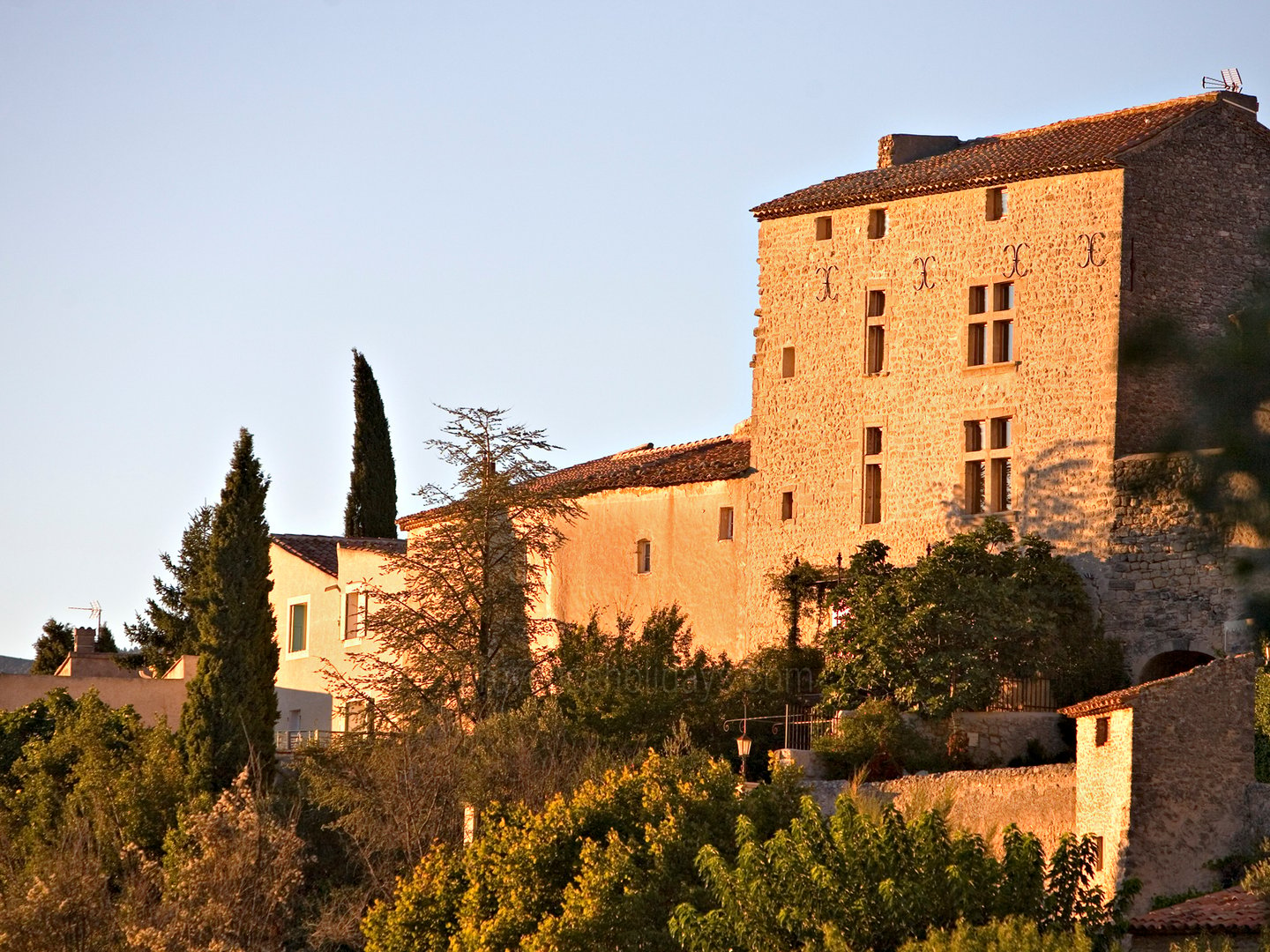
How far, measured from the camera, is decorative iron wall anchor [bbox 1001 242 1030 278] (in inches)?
1574

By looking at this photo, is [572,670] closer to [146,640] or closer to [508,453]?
[508,453]

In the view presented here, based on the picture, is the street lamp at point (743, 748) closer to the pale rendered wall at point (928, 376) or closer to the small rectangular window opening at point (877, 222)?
the pale rendered wall at point (928, 376)

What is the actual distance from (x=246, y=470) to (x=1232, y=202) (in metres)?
17.7

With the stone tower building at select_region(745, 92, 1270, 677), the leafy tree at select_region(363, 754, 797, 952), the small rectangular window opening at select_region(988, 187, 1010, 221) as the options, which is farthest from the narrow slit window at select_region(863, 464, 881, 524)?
the leafy tree at select_region(363, 754, 797, 952)

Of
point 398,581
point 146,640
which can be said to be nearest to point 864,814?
point 398,581

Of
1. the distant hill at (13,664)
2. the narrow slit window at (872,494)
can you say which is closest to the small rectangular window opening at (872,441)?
the narrow slit window at (872,494)

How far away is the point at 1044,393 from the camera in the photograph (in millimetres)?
39281

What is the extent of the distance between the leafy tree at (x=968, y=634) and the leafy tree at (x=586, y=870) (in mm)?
7223

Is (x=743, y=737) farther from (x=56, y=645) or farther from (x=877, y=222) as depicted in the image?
(x=56, y=645)

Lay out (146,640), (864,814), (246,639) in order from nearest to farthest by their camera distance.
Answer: (864,814) < (246,639) < (146,640)

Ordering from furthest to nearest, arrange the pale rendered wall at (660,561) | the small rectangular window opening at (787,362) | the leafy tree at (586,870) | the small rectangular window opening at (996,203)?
the pale rendered wall at (660,561)
the small rectangular window opening at (787,362)
the small rectangular window opening at (996,203)
the leafy tree at (586,870)

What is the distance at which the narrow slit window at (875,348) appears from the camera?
138 feet

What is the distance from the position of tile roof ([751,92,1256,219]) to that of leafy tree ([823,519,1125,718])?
21.1 feet

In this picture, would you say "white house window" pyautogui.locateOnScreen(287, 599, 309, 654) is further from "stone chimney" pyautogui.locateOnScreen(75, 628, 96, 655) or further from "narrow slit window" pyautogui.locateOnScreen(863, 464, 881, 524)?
"narrow slit window" pyautogui.locateOnScreen(863, 464, 881, 524)
